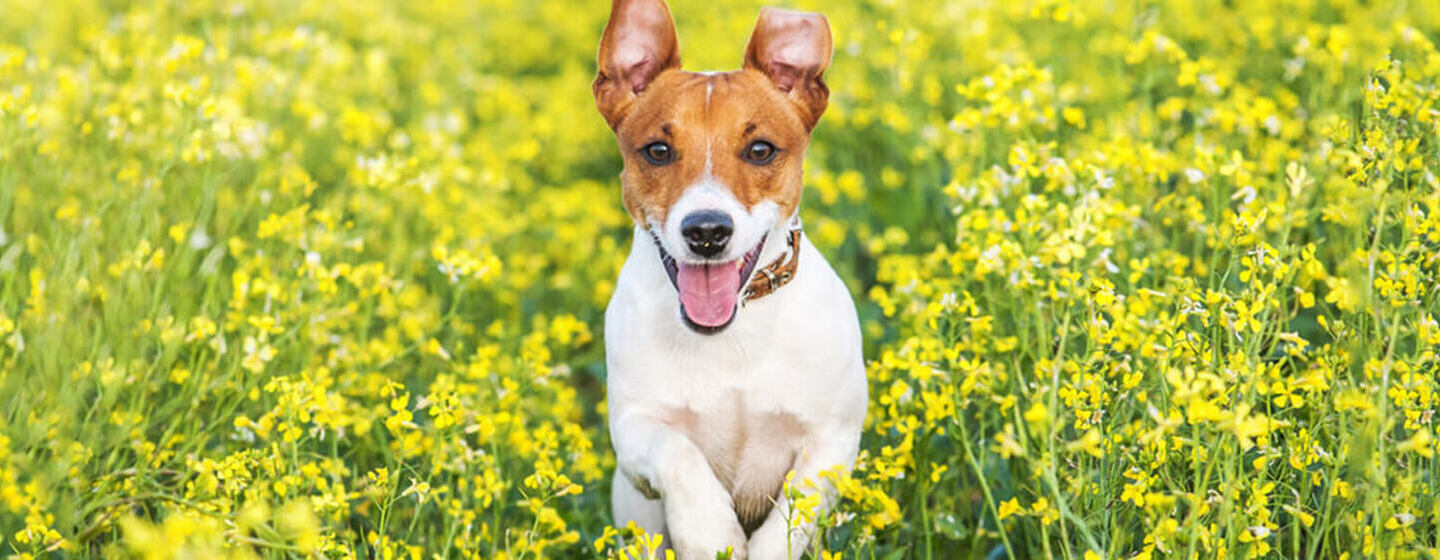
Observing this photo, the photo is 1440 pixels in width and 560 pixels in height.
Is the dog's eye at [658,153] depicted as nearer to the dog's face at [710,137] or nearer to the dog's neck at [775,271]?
the dog's face at [710,137]

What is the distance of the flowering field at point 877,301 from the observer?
10.2ft

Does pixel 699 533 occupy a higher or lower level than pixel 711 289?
lower

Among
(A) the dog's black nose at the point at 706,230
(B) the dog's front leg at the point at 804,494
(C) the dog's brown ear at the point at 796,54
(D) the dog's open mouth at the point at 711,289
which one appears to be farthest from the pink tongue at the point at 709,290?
(C) the dog's brown ear at the point at 796,54

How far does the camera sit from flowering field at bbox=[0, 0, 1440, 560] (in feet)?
10.2

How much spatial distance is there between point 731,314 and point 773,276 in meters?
0.20

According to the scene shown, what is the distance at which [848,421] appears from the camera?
12.2 ft

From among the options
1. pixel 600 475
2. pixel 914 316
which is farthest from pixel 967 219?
pixel 600 475

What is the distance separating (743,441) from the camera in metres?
3.79

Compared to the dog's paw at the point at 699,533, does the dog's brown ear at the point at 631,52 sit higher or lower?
higher

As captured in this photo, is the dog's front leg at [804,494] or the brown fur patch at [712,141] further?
the brown fur patch at [712,141]

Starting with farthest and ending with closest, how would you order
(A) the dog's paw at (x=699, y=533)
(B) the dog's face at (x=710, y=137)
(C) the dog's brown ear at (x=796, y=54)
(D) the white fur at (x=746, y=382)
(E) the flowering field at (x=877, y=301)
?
(C) the dog's brown ear at (x=796, y=54)
(D) the white fur at (x=746, y=382)
(B) the dog's face at (x=710, y=137)
(A) the dog's paw at (x=699, y=533)
(E) the flowering field at (x=877, y=301)

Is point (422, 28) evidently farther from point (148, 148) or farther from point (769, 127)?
point (769, 127)

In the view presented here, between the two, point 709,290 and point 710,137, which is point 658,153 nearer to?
point 710,137

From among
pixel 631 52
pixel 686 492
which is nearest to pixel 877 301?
pixel 631 52
